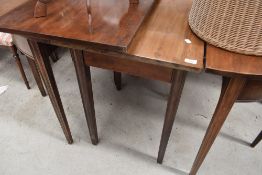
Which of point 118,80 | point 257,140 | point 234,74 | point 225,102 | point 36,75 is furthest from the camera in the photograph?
point 118,80

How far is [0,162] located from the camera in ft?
3.99

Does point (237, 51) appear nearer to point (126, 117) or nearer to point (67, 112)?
point (126, 117)

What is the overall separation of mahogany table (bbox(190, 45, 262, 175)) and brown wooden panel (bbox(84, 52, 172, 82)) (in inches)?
6.7

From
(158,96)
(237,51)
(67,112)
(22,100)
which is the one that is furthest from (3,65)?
(237,51)

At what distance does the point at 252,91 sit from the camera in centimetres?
73

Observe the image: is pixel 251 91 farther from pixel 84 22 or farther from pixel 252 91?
pixel 84 22

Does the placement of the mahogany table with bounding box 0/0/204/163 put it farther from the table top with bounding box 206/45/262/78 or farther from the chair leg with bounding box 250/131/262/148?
the chair leg with bounding box 250/131/262/148

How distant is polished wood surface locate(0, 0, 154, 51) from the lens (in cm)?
69

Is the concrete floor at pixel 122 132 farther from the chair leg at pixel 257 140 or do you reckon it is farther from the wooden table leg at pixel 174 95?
the wooden table leg at pixel 174 95

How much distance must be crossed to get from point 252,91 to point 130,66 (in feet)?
1.46

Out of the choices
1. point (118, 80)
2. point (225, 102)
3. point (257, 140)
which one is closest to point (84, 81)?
point (225, 102)

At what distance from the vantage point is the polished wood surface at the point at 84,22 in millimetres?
689

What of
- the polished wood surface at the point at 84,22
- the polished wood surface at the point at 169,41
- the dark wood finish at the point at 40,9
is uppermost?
the dark wood finish at the point at 40,9

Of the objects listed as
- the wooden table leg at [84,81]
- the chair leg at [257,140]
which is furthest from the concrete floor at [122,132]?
the wooden table leg at [84,81]
